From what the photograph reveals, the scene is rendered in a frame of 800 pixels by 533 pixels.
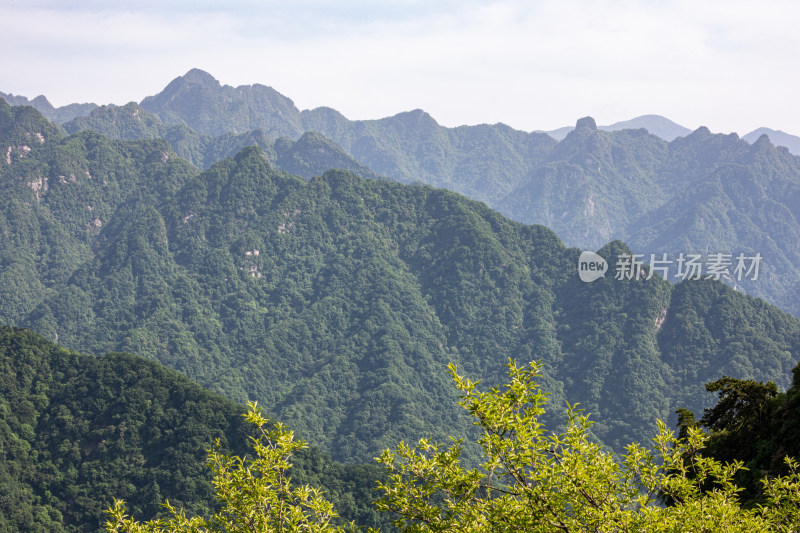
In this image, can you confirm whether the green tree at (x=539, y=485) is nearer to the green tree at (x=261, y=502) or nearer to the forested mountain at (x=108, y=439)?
the green tree at (x=261, y=502)

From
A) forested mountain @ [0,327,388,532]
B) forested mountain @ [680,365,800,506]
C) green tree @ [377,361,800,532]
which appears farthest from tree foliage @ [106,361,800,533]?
forested mountain @ [0,327,388,532]

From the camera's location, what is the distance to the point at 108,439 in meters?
95.3

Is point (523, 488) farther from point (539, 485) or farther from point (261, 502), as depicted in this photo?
point (261, 502)

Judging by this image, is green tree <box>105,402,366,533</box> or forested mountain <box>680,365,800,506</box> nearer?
green tree <box>105,402,366,533</box>

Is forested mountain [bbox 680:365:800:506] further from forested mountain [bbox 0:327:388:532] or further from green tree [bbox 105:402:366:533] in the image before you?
forested mountain [bbox 0:327:388:532]

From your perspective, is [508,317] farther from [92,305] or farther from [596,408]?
[92,305]

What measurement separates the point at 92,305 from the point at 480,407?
684 ft

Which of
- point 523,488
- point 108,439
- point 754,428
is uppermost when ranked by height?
point 523,488

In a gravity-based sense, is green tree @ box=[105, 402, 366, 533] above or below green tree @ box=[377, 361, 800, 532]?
below

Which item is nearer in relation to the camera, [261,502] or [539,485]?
[539,485]

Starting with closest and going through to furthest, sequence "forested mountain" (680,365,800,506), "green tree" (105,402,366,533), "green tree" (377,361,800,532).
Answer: "green tree" (377,361,800,532) → "green tree" (105,402,366,533) → "forested mountain" (680,365,800,506)

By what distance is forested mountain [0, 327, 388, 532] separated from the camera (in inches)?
3438

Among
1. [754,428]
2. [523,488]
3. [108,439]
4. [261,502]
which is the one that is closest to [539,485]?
[523,488]

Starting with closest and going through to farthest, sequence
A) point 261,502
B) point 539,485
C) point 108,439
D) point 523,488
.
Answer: point 523,488 → point 539,485 → point 261,502 → point 108,439
